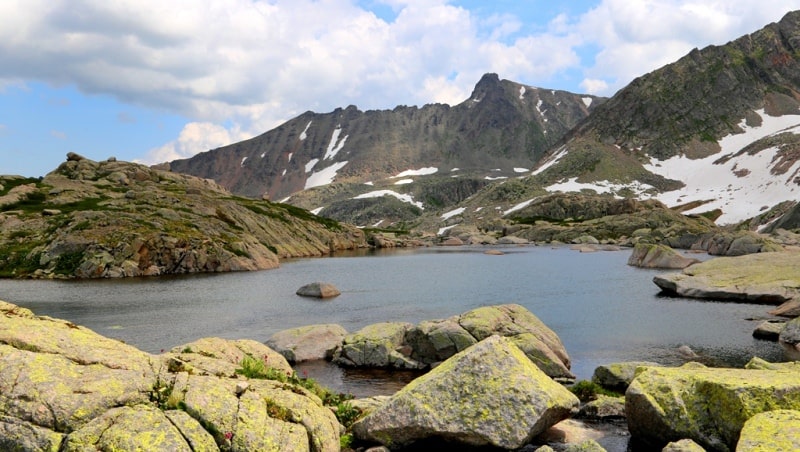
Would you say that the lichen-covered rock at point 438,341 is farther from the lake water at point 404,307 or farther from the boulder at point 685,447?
the boulder at point 685,447

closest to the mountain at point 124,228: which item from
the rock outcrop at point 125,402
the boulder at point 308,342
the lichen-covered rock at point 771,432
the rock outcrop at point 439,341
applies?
the boulder at point 308,342

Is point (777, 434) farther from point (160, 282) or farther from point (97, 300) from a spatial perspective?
point (160, 282)

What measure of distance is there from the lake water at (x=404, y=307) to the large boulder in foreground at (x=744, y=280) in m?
2.89

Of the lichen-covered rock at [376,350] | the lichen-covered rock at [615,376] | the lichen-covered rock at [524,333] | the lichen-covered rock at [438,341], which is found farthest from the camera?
the lichen-covered rock at [376,350]

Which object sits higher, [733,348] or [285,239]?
[285,239]

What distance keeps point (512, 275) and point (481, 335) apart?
5889cm

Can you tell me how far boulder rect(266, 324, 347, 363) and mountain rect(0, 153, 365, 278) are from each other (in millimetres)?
69174

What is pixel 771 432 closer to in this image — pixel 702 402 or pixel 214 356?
pixel 702 402

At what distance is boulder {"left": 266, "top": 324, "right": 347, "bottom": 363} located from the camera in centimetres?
3938

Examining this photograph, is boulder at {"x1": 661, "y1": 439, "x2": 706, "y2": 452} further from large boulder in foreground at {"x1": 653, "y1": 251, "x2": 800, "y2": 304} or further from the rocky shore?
large boulder in foreground at {"x1": 653, "y1": 251, "x2": 800, "y2": 304}

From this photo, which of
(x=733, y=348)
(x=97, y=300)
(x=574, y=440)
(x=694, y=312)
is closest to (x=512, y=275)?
(x=694, y=312)

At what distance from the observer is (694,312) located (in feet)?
183

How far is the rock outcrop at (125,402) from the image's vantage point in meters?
13.2

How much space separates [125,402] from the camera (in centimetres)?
1432
